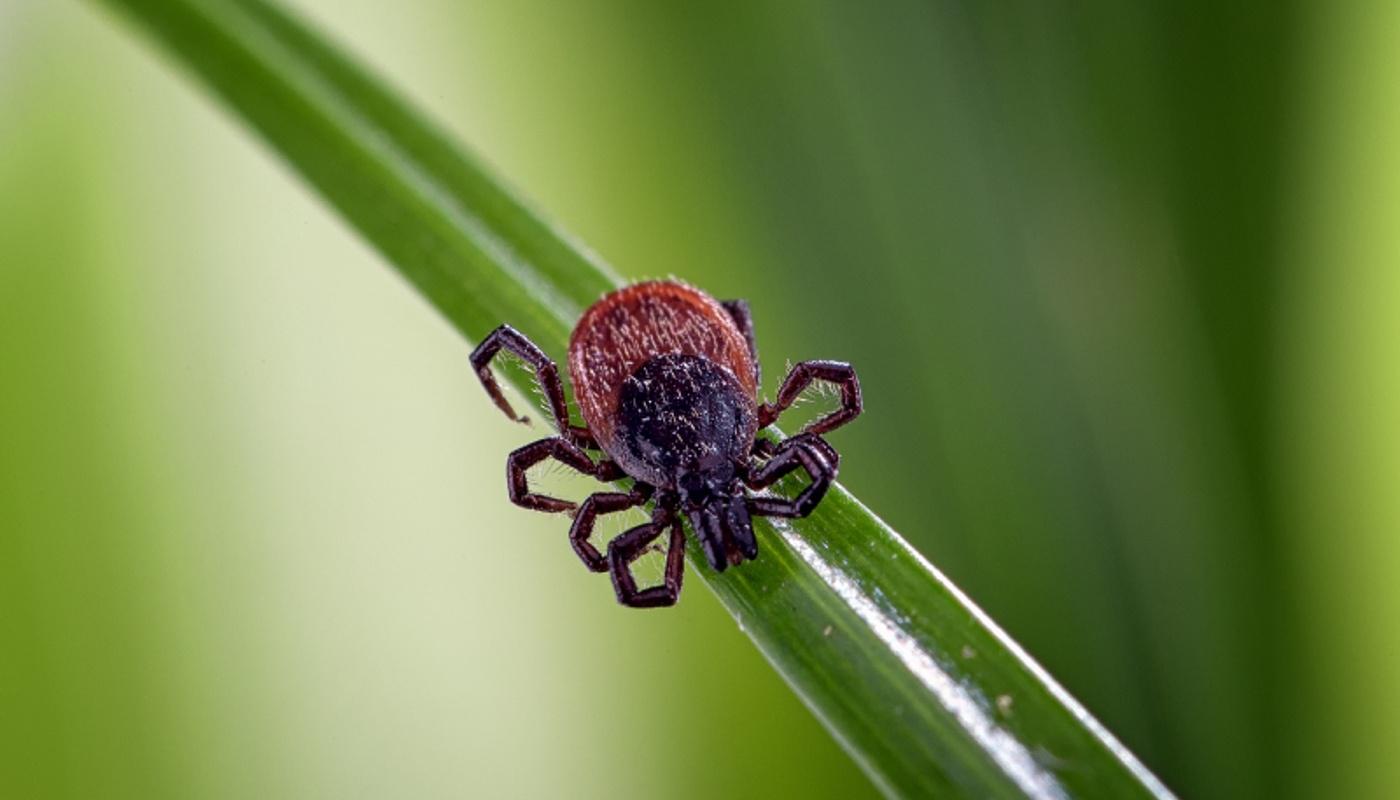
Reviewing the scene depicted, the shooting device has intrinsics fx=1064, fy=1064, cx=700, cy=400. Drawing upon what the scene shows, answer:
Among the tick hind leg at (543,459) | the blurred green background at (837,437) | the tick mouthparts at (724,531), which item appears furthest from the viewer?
the blurred green background at (837,437)

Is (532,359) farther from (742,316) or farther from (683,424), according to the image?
(742,316)

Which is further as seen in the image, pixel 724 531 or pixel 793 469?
pixel 793 469

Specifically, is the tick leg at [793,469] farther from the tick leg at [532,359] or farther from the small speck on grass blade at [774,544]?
the tick leg at [532,359]

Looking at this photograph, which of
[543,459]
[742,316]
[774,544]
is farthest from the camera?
[742,316]

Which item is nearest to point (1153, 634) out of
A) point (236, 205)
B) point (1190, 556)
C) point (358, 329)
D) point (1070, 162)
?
point (1190, 556)

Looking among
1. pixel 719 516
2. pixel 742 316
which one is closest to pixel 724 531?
pixel 719 516

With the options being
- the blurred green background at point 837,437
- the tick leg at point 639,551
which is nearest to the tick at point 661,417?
the tick leg at point 639,551

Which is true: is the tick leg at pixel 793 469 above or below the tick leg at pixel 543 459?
below
